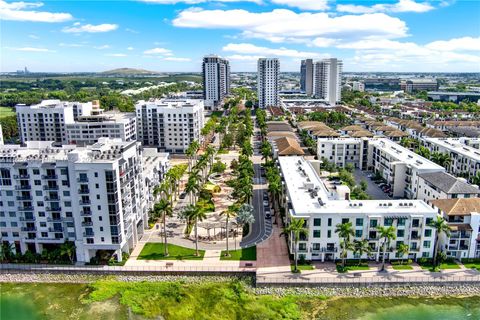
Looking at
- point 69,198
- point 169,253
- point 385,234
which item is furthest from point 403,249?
point 69,198

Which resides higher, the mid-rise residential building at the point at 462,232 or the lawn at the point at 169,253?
the mid-rise residential building at the point at 462,232

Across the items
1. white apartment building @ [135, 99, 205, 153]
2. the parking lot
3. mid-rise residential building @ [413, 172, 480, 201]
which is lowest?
the parking lot

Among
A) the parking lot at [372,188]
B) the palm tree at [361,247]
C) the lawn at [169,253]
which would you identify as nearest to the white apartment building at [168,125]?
the parking lot at [372,188]

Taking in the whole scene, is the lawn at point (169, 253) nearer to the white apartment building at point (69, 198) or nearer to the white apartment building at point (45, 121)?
the white apartment building at point (69, 198)

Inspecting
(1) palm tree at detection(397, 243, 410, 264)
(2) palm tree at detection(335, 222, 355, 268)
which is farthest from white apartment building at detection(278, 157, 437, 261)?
(2) palm tree at detection(335, 222, 355, 268)

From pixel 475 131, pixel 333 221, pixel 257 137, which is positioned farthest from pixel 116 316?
pixel 475 131

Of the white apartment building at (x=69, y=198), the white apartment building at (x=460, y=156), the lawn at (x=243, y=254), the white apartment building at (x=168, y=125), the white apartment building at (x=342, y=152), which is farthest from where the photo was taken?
the white apartment building at (x=168, y=125)

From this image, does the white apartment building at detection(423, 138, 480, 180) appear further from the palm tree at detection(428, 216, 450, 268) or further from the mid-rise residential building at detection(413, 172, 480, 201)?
the palm tree at detection(428, 216, 450, 268)
